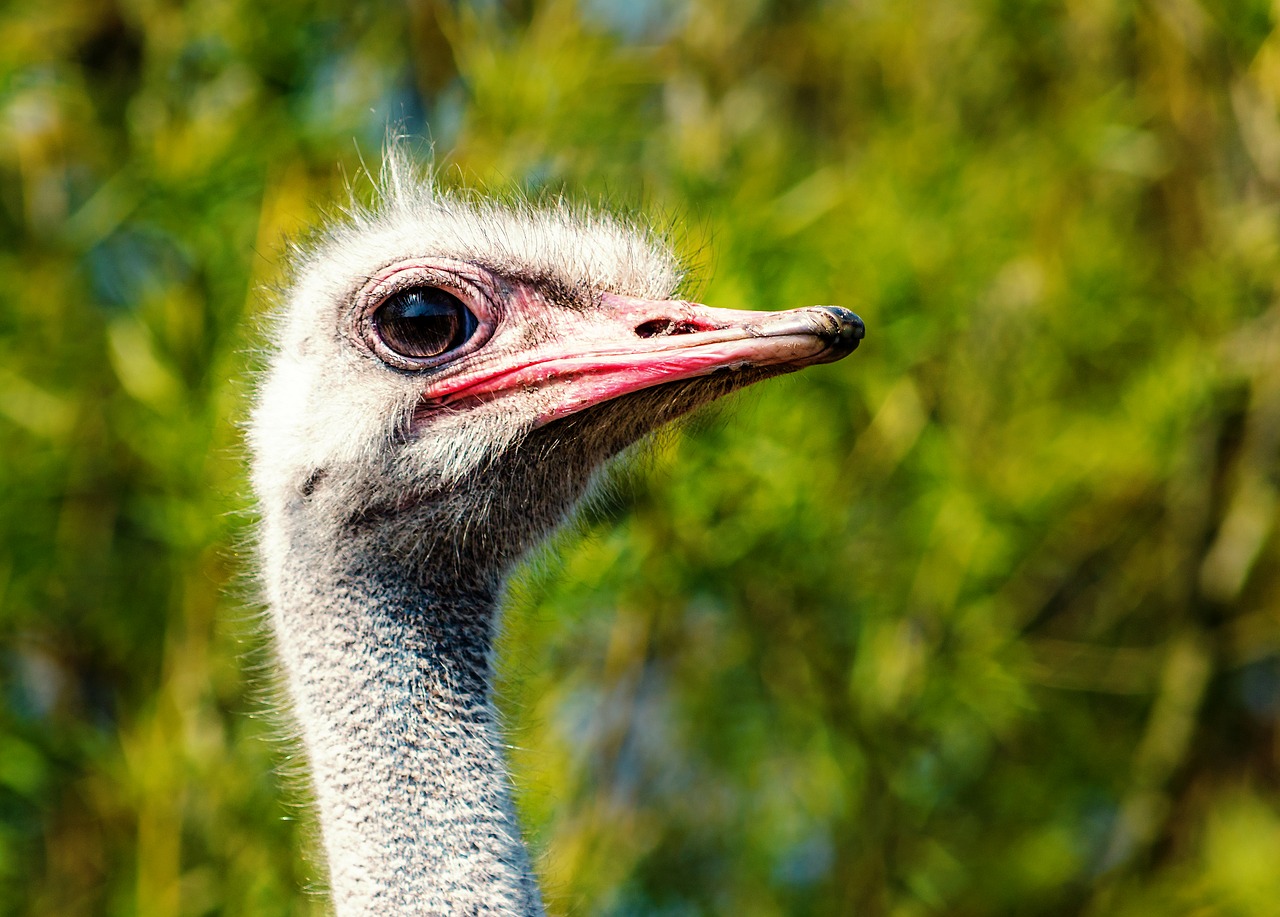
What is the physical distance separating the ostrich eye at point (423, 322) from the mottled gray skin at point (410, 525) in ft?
0.12

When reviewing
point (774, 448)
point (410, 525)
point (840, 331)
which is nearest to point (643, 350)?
point (840, 331)

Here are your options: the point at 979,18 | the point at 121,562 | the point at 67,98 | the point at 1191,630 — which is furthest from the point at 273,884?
the point at 979,18

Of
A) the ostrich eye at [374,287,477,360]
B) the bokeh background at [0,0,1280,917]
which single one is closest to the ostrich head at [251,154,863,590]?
the ostrich eye at [374,287,477,360]

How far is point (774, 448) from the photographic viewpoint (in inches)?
132

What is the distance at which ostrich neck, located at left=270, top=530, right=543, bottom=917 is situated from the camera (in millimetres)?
1597

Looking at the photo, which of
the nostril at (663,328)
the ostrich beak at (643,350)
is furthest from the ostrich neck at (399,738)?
the nostril at (663,328)

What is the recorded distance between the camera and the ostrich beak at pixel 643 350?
60.7 inches

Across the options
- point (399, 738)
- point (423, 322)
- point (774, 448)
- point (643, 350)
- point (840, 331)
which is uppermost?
point (774, 448)

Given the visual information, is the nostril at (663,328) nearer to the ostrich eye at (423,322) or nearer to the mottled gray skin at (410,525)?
the mottled gray skin at (410,525)

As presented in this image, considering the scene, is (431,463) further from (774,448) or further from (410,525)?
(774,448)

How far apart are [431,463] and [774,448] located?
5.37 feet

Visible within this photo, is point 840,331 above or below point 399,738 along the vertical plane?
above

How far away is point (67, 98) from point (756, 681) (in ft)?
7.26

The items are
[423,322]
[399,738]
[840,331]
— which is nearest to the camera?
[840,331]
